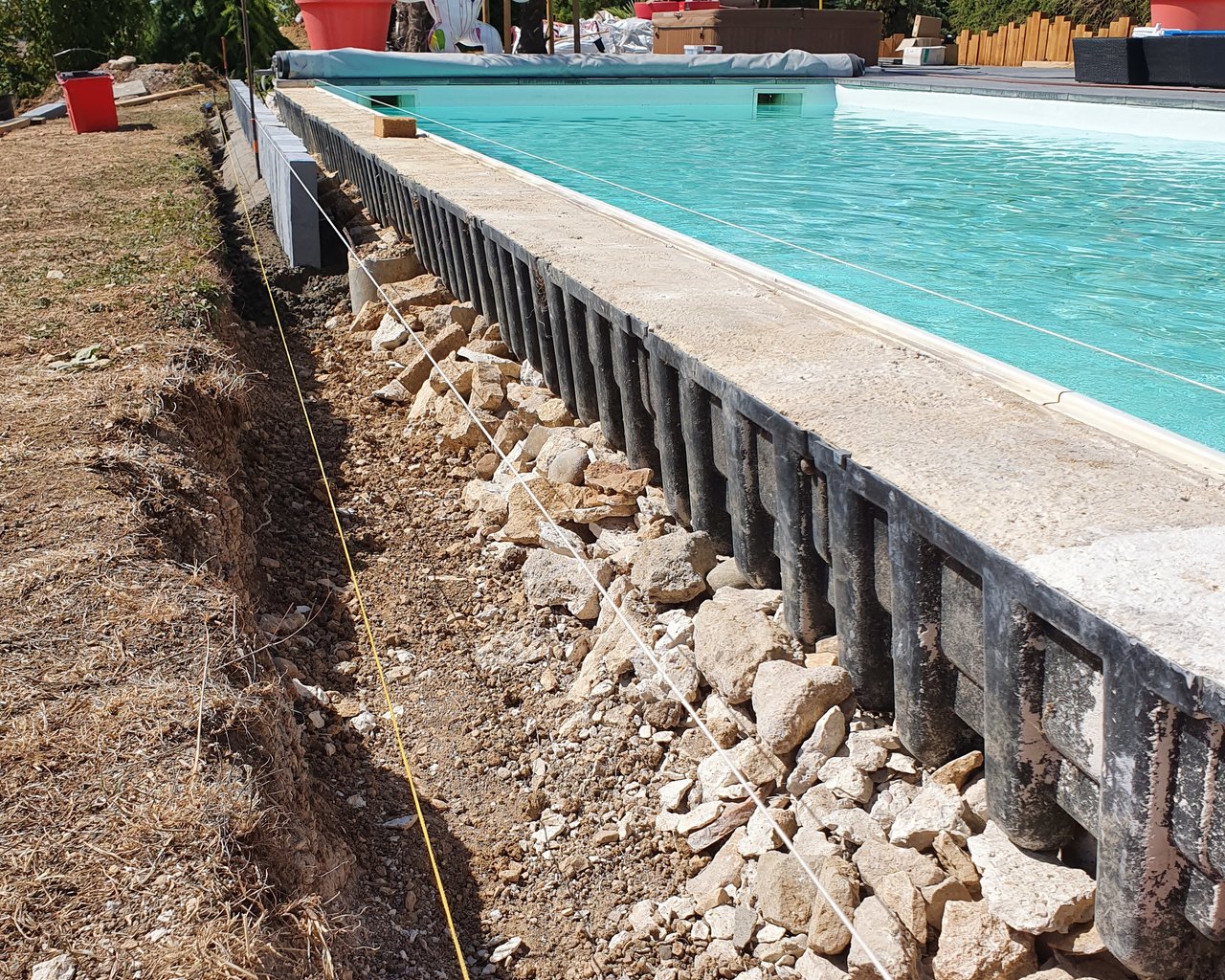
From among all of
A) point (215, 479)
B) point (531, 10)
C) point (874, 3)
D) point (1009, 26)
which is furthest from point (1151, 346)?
point (874, 3)

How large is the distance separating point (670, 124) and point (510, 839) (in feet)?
51.8

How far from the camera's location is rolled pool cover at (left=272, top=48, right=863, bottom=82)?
19594 millimetres

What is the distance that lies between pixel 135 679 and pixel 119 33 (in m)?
29.5

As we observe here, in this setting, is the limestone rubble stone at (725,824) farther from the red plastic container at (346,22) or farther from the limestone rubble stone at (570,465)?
the red plastic container at (346,22)

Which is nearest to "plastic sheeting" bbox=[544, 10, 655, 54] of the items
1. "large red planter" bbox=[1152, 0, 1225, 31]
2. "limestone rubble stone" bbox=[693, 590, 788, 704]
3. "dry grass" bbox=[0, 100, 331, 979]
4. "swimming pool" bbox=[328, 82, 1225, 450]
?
"swimming pool" bbox=[328, 82, 1225, 450]

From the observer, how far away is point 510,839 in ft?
13.5

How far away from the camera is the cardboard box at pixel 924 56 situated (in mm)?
26422

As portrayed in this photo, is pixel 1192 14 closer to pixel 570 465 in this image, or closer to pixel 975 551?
pixel 570 465

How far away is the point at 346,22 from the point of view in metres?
22.8

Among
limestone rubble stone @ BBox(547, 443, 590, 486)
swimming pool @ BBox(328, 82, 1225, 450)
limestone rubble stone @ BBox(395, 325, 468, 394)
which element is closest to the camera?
limestone rubble stone @ BBox(547, 443, 590, 486)

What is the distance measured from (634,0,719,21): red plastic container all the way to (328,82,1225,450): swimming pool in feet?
33.1

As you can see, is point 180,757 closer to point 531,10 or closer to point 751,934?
point 751,934

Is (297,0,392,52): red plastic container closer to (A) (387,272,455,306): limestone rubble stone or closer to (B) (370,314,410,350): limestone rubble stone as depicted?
(A) (387,272,455,306): limestone rubble stone

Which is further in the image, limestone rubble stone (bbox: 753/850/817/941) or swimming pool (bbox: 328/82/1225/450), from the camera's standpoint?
swimming pool (bbox: 328/82/1225/450)
